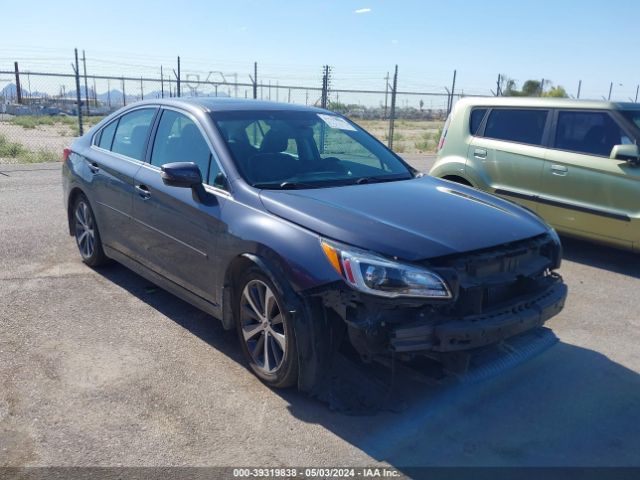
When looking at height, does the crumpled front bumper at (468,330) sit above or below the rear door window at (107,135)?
below

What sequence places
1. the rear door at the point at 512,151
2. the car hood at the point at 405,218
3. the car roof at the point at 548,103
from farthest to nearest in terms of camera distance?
the rear door at the point at 512,151 → the car roof at the point at 548,103 → the car hood at the point at 405,218

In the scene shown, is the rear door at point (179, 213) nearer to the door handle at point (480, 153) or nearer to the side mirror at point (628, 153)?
the door handle at point (480, 153)

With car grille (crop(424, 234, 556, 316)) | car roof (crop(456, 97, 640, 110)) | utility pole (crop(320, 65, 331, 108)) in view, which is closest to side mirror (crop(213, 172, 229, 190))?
car grille (crop(424, 234, 556, 316))

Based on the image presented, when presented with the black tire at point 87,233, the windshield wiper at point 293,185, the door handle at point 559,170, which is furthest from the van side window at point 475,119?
the black tire at point 87,233

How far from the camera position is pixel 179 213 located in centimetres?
412

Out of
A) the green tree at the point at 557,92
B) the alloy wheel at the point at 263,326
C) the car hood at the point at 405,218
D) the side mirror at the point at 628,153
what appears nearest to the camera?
the car hood at the point at 405,218

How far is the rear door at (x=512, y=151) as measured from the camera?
271 inches

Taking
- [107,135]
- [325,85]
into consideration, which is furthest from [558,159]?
[325,85]

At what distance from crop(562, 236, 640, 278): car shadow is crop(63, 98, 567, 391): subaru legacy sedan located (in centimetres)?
287

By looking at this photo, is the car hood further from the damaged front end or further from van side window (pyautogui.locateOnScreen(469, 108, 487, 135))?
van side window (pyautogui.locateOnScreen(469, 108, 487, 135))

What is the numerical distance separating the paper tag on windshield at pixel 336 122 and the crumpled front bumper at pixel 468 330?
2236 millimetres

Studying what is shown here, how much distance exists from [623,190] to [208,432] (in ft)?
16.3

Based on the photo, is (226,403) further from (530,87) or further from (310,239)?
(530,87)

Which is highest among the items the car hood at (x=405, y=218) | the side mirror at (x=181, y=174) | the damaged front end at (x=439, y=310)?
the side mirror at (x=181, y=174)
